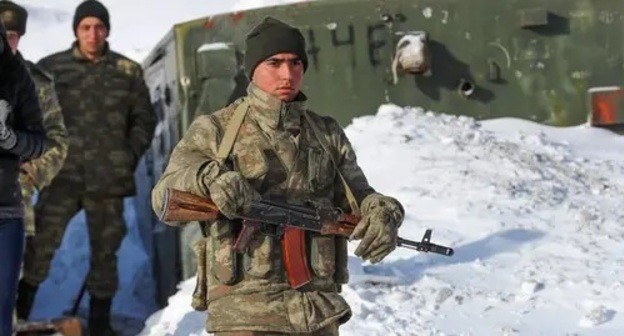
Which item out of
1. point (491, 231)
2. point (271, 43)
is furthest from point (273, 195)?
point (491, 231)

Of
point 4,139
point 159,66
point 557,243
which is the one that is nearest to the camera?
point 4,139

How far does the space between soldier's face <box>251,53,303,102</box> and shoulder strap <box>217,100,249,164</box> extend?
0.29 feet

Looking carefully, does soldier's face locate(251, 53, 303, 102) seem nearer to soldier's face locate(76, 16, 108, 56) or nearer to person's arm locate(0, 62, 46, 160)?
person's arm locate(0, 62, 46, 160)

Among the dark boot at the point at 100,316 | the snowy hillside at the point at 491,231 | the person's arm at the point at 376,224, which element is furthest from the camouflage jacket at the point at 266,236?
the dark boot at the point at 100,316

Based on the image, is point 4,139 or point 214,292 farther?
point 4,139

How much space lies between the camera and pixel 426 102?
7.55 metres

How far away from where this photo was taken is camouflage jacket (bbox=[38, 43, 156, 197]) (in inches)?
240

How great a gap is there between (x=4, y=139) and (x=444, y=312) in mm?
2069

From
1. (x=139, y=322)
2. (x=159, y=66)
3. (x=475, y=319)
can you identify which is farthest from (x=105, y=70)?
(x=475, y=319)

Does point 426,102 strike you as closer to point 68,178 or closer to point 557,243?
point 557,243

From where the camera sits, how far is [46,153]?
16.0 feet

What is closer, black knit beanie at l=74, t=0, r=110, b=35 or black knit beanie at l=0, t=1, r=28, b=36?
black knit beanie at l=0, t=1, r=28, b=36

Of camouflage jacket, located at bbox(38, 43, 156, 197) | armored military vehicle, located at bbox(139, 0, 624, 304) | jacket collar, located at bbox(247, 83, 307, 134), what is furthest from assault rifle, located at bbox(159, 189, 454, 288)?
armored military vehicle, located at bbox(139, 0, 624, 304)

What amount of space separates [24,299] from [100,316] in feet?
1.37
